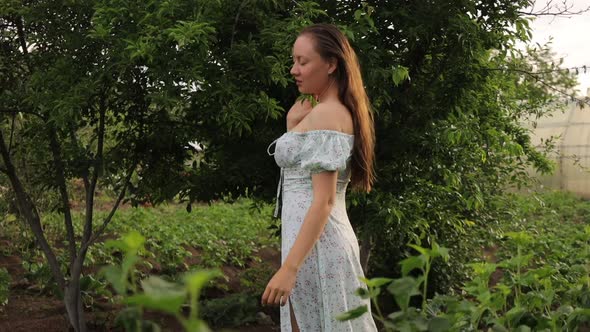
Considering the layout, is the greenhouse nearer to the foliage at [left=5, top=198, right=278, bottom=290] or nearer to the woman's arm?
the foliage at [left=5, top=198, right=278, bottom=290]

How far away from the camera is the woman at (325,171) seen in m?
2.67

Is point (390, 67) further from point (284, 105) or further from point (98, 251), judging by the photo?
point (98, 251)

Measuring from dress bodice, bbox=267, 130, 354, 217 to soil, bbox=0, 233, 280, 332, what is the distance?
2.32m

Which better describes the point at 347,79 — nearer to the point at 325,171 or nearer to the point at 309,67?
the point at 309,67

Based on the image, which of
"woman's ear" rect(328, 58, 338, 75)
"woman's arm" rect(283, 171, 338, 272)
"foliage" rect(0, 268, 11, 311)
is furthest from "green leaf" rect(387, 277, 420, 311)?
"foliage" rect(0, 268, 11, 311)

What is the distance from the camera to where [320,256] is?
279 centimetres

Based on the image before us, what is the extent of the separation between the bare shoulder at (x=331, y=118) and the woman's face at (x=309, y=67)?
76 mm

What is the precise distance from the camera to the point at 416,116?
4.60 m

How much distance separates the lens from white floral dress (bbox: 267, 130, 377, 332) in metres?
2.79

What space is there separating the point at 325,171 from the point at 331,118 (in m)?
0.18

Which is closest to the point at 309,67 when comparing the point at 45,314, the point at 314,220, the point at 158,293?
the point at 314,220

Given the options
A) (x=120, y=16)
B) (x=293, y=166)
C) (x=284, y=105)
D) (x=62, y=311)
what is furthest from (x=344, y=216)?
(x=62, y=311)

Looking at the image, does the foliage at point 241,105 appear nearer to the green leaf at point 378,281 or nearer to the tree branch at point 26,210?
the tree branch at point 26,210

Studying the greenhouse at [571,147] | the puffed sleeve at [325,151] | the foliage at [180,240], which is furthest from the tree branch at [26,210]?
the greenhouse at [571,147]
